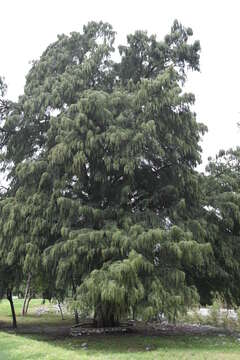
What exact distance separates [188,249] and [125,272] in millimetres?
1695

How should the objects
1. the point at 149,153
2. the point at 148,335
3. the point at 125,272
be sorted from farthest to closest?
the point at 148,335, the point at 149,153, the point at 125,272

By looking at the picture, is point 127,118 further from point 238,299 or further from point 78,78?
point 238,299

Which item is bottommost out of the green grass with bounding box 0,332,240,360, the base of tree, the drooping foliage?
the green grass with bounding box 0,332,240,360

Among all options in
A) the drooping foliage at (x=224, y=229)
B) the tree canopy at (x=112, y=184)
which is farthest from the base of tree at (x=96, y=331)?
the drooping foliage at (x=224, y=229)

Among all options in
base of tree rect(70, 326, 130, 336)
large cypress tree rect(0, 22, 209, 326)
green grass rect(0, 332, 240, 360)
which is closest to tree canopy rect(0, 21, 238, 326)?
large cypress tree rect(0, 22, 209, 326)

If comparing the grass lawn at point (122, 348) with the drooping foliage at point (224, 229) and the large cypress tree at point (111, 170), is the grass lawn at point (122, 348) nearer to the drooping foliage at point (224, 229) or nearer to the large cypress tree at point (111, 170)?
the large cypress tree at point (111, 170)

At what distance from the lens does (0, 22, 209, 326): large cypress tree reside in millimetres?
10141

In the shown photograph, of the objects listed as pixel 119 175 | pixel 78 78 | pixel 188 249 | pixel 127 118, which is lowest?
pixel 188 249

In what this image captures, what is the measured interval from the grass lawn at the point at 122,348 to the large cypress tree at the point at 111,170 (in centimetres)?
88

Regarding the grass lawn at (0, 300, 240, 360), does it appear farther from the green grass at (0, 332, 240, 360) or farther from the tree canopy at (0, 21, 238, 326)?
the tree canopy at (0, 21, 238, 326)

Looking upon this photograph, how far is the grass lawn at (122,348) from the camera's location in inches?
289

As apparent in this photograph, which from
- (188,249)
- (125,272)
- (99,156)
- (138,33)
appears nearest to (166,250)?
(188,249)

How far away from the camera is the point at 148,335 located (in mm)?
13031

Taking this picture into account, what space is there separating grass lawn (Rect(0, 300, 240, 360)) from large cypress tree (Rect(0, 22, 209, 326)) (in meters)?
0.88
